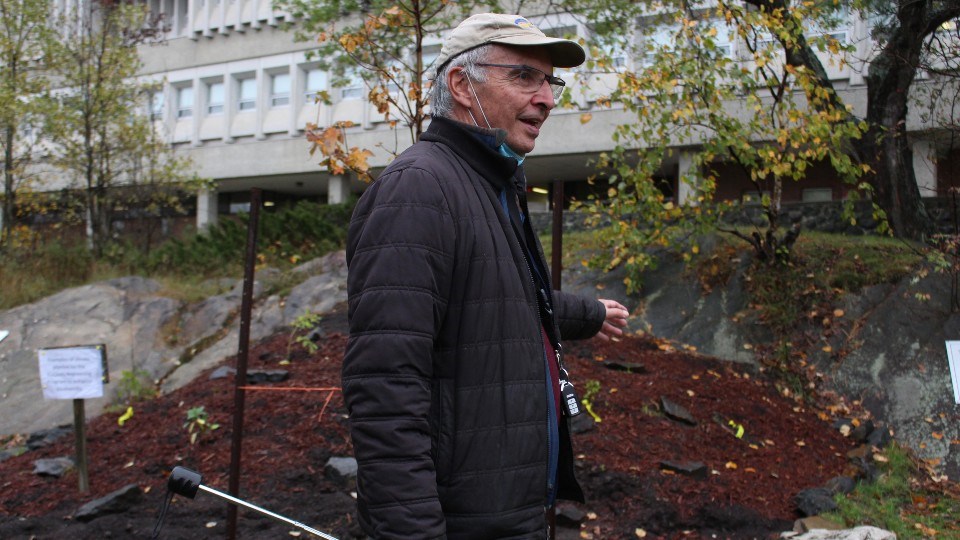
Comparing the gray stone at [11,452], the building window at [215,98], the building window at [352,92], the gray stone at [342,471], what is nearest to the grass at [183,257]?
the gray stone at [11,452]

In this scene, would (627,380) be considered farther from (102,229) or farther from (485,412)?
(102,229)

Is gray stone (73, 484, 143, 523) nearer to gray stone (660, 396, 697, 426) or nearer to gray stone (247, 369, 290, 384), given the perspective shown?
gray stone (247, 369, 290, 384)

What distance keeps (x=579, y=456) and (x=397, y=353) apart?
4.04 m

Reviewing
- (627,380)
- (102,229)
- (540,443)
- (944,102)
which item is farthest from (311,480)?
(102,229)

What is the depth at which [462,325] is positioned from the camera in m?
2.02

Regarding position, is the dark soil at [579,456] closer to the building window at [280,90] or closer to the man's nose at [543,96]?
the man's nose at [543,96]

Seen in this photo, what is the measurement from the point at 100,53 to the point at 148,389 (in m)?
8.46

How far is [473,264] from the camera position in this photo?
2.05 metres

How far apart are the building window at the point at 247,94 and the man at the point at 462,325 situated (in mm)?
23251

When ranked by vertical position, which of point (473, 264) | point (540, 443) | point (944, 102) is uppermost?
point (944, 102)

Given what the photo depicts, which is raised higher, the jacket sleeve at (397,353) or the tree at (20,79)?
the tree at (20,79)

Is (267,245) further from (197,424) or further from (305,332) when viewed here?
(197,424)

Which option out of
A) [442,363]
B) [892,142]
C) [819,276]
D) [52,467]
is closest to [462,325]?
[442,363]

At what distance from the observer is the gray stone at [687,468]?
5500 mm
